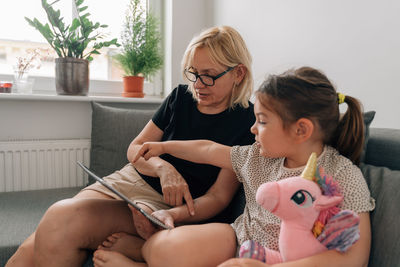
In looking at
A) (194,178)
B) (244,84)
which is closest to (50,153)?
(194,178)

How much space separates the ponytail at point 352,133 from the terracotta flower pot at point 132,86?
1518mm

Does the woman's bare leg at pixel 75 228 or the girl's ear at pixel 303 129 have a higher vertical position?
the girl's ear at pixel 303 129

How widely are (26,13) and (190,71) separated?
4.79 ft

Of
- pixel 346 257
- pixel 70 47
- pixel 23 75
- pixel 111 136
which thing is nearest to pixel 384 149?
pixel 346 257

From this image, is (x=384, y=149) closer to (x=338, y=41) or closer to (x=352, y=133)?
(x=352, y=133)

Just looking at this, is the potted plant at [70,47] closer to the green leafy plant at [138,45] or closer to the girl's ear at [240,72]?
the green leafy plant at [138,45]

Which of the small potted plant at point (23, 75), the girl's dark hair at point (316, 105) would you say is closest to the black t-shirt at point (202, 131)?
the girl's dark hair at point (316, 105)

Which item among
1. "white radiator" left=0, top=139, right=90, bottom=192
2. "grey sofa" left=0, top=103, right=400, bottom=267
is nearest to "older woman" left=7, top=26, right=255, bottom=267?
"grey sofa" left=0, top=103, right=400, bottom=267

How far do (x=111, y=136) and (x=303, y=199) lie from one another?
1299mm

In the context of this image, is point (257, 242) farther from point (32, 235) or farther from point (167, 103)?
point (32, 235)

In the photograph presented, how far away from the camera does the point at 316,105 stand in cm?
79

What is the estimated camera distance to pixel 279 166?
3.01 ft

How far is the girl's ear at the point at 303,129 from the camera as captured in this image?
30.8 inches

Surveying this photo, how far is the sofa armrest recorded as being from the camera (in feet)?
3.01
